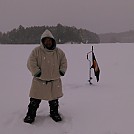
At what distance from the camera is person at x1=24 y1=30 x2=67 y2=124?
483 cm

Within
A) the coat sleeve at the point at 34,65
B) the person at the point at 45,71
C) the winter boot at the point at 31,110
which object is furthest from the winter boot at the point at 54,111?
the coat sleeve at the point at 34,65

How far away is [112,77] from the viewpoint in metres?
9.89

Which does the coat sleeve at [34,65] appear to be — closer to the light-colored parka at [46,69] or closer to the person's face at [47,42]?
the light-colored parka at [46,69]

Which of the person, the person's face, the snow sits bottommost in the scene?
the snow

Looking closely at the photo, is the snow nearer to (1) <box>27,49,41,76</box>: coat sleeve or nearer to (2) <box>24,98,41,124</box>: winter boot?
(2) <box>24,98,41,124</box>: winter boot

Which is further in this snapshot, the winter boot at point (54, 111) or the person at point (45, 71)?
the winter boot at point (54, 111)

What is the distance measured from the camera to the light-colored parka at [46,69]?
4.83 meters

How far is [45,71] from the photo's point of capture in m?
4.85

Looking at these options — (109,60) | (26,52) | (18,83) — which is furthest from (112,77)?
(26,52)

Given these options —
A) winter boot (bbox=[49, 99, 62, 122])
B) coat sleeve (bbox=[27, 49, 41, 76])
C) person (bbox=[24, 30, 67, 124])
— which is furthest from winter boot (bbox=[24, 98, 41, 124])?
coat sleeve (bbox=[27, 49, 41, 76])

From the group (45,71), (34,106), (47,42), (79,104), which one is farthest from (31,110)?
(79,104)

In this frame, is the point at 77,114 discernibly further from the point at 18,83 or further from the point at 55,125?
the point at 18,83

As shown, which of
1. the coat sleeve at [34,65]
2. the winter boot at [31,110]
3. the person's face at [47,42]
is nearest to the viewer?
the coat sleeve at [34,65]

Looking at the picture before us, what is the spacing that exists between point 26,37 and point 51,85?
21825 mm
